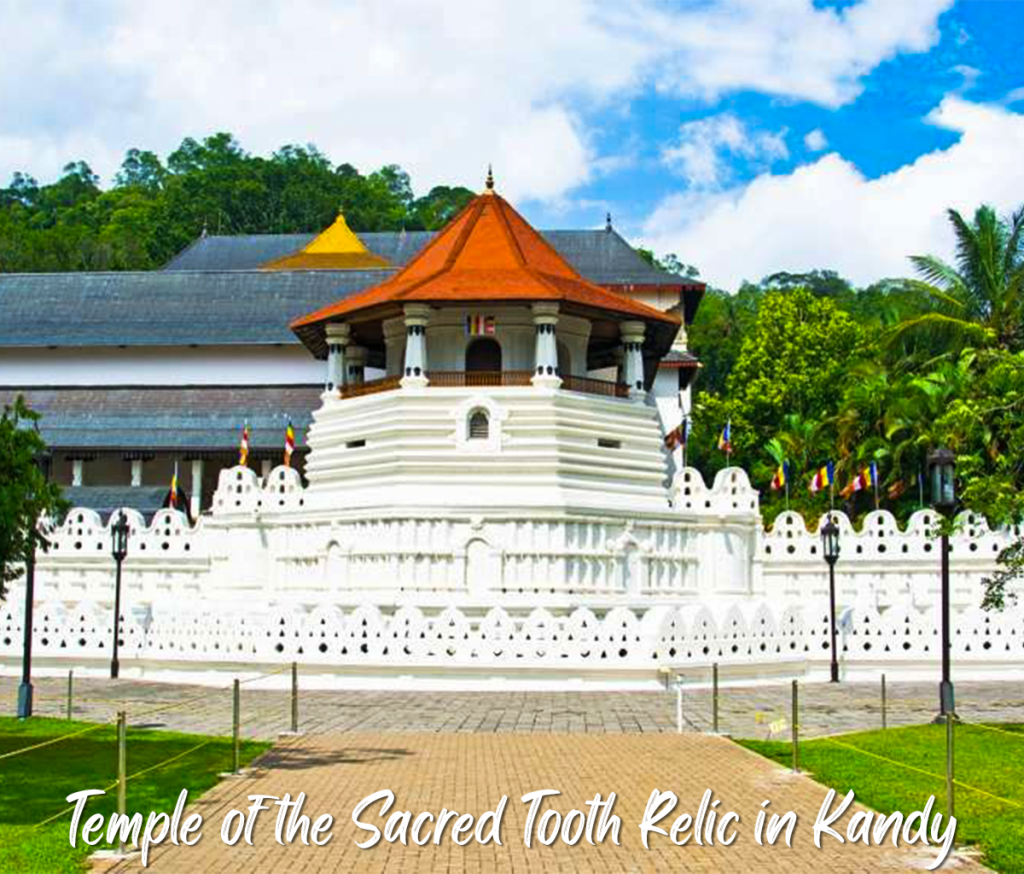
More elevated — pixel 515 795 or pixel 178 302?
pixel 178 302

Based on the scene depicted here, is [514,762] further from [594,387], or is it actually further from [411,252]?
[411,252]

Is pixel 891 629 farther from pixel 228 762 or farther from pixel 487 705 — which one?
pixel 228 762

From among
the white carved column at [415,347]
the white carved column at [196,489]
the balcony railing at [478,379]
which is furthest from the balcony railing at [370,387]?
the white carved column at [196,489]

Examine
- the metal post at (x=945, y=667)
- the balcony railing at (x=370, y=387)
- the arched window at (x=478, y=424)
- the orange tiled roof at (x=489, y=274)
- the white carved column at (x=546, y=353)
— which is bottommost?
the metal post at (x=945, y=667)

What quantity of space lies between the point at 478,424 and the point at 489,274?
3812 millimetres

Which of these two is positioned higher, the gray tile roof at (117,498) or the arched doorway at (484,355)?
the arched doorway at (484,355)

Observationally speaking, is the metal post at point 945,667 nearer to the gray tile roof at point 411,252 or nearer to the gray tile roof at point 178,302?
the gray tile roof at point 178,302

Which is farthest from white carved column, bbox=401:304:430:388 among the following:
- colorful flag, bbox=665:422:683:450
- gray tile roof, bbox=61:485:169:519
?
colorful flag, bbox=665:422:683:450

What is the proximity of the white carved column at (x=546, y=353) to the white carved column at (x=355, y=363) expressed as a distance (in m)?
6.21

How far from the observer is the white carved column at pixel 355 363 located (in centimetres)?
3744

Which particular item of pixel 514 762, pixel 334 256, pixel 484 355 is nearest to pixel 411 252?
pixel 334 256

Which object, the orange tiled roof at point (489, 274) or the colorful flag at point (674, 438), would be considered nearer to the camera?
the orange tiled roof at point (489, 274)

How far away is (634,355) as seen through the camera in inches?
1391

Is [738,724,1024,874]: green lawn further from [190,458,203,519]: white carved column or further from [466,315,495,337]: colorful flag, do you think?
[190,458,203,519]: white carved column
